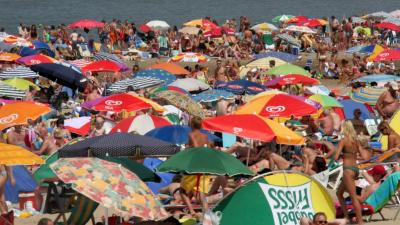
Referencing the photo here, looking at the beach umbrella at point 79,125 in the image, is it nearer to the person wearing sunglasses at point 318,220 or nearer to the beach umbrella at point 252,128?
the beach umbrella at point 252,128

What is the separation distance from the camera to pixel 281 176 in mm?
10906

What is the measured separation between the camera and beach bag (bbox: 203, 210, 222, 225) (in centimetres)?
1049

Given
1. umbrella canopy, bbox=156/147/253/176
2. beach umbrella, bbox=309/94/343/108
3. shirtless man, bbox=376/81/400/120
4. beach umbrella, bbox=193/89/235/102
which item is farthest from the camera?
beach umbrella, bbox=193/89/235/102

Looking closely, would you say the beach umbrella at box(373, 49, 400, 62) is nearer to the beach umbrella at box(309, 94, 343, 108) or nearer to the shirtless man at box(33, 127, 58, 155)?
the beach umbrella at box(309, 94, 343, 108)

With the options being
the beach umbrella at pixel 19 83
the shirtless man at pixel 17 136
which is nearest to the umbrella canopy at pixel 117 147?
the shirtless man at pixel 17 136

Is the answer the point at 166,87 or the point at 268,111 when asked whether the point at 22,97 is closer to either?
the point at 166,87

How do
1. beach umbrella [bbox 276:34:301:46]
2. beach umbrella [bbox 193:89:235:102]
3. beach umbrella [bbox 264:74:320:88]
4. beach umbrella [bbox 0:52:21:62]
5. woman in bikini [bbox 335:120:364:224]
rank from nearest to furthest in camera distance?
woman in bikini [bbox 335:120:364:224]
beach umbrella [bbox 193:89:235:102]
beach umbrella [bbox 264:74:320:88]
beach umbrella [bbox 0:52:21:62]
beach umbrella [bbox 276:34:301:46]

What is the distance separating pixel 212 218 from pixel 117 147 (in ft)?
7.49

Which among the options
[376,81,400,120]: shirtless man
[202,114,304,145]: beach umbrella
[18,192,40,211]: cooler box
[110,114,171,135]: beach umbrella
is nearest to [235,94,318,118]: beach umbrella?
[110,114,171,135]: beach umbrella

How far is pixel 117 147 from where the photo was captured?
12.5 meters

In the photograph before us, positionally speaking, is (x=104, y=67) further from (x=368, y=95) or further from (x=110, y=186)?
(x=110, y=186)

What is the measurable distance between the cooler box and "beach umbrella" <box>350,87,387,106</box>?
26.9 feet

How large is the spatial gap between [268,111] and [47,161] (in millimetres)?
3708

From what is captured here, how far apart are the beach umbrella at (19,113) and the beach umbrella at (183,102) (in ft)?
8.13
